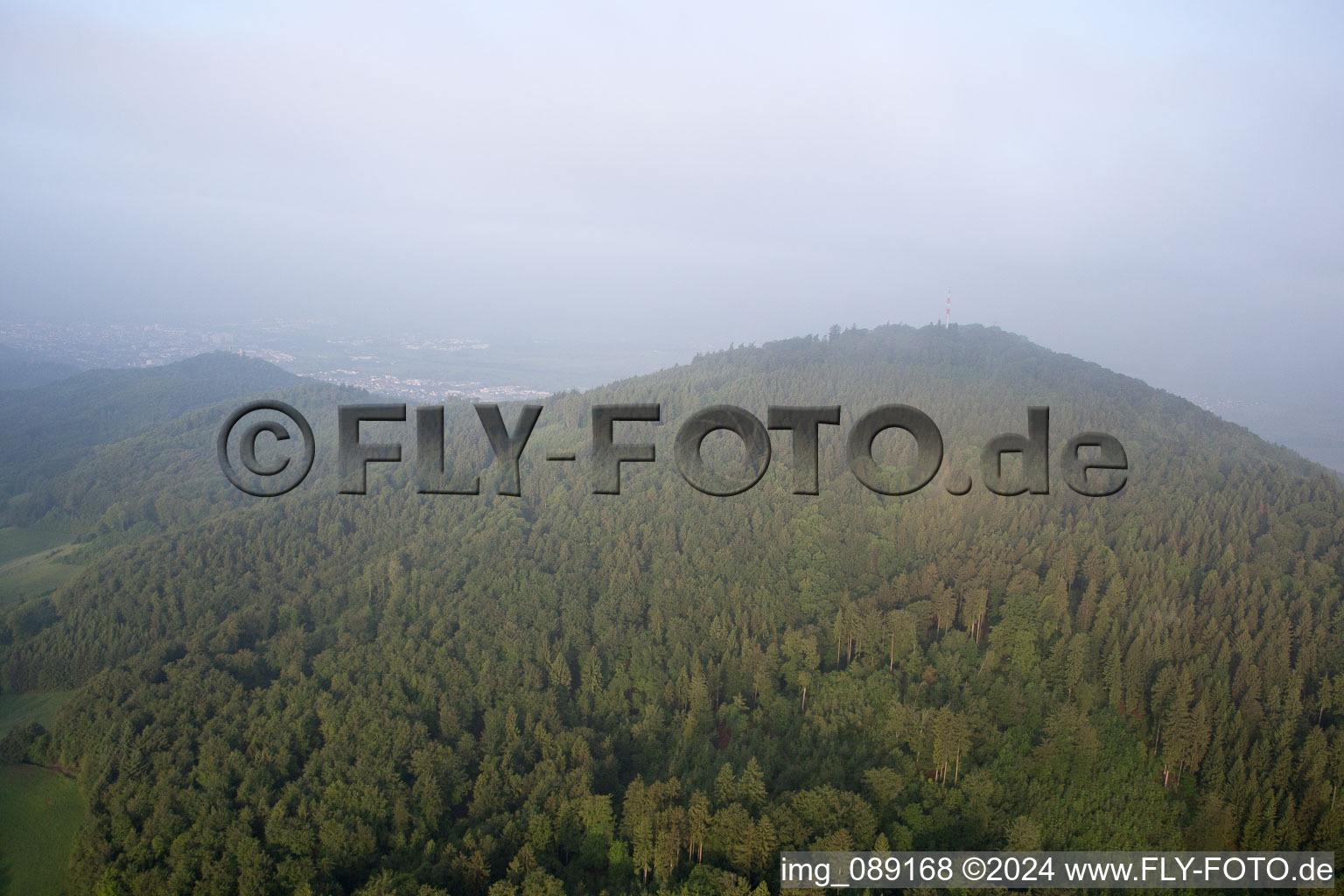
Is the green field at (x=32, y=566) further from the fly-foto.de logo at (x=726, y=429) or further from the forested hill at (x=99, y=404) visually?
the fly-foto.de logo at (x=726, y=429)

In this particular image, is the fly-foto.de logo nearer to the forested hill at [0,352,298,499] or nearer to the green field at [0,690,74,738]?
the green field at [0,690,74,738]

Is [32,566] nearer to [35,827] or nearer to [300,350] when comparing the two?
[35,827]

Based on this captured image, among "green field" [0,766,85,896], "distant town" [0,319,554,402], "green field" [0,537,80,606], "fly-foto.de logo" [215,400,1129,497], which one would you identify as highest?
"distant town" [0,319,554,402]

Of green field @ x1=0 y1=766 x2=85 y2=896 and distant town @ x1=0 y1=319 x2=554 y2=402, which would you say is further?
distant town @ x1=0 y1=319 x2=554 y2=402

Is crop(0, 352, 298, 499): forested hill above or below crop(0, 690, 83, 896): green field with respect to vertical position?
above

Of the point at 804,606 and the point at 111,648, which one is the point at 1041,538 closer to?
the point at 804,606

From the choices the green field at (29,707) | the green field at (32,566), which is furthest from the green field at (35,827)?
the green field at (32,566)

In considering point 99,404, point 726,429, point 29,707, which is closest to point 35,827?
point 29,707

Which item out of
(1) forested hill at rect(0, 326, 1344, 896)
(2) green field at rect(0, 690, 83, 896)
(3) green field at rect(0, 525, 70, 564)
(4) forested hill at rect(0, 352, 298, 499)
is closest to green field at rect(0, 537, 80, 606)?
(3) green field at rect(0, 525, 70, 564)
